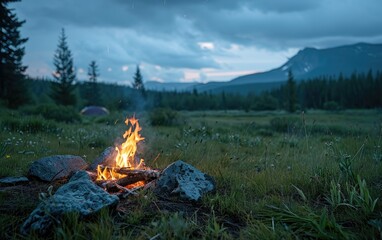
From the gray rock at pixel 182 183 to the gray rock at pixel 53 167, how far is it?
1639 mm

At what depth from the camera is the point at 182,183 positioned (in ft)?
14.4

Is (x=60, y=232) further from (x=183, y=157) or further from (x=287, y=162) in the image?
(x=287, y=162)

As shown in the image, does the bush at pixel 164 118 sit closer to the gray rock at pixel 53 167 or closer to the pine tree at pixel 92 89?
the gray rock at pixel 53 167

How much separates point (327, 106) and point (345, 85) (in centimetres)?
1924

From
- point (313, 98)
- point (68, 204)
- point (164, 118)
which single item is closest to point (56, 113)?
point (164, 118)

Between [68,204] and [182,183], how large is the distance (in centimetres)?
162

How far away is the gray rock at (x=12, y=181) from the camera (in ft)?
15.1

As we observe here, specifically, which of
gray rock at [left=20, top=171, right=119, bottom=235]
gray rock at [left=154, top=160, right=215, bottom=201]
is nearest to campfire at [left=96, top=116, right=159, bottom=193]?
gray rock at [left=154, top=160, right=215, bottom=201]

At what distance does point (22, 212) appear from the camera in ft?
11.8

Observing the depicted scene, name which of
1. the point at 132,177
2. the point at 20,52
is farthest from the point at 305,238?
the point at 20,52

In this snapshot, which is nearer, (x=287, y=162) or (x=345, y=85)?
(x=287, y=162)

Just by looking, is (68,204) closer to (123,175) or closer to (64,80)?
(123,175)

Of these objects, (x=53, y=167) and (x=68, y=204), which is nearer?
(x=68, y=204)

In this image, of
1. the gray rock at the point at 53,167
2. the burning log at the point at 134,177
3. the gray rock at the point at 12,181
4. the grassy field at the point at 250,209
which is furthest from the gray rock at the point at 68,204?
the gray rock at the point at 12,181
